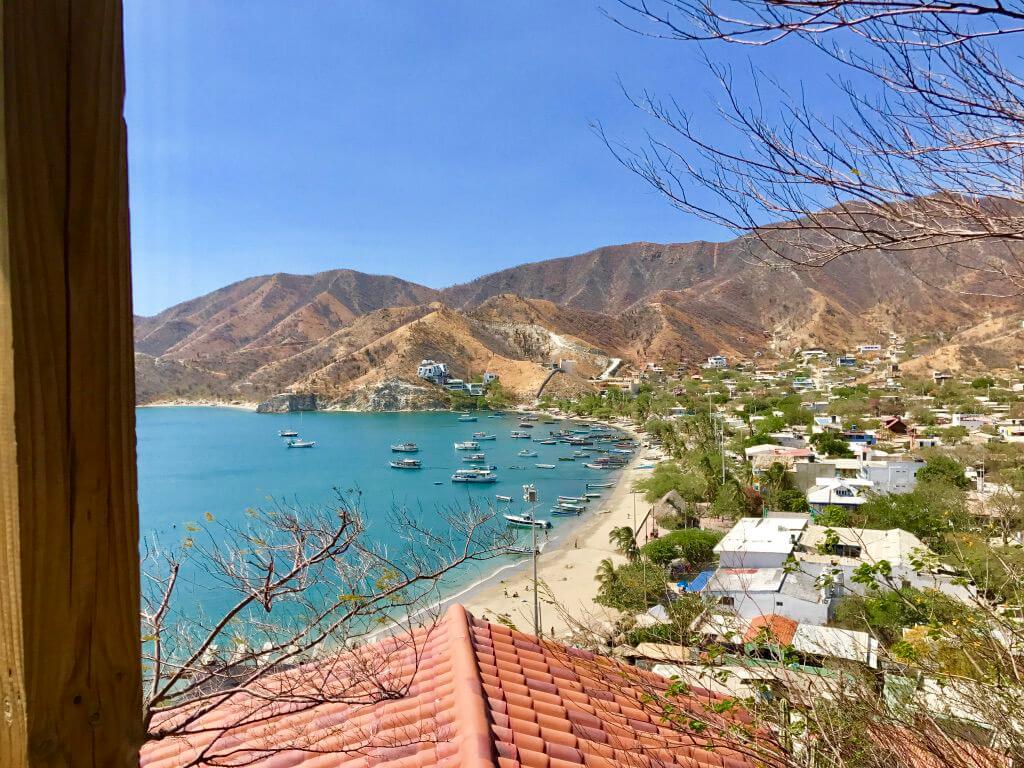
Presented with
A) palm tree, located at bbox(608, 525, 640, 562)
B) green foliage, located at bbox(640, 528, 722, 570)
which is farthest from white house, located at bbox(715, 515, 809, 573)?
palm tree, located at bbox(608, 525, 640, 562)

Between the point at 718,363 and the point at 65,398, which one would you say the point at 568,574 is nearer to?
the point at 65,398

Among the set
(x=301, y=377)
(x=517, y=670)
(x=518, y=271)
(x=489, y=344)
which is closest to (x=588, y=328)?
(x=489, y=344)

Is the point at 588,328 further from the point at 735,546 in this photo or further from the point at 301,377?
the point at 735,546

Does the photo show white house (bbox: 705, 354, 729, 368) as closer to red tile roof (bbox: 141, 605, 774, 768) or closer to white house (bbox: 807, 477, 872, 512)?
white house (bbox: 807, 477, 872, 512)

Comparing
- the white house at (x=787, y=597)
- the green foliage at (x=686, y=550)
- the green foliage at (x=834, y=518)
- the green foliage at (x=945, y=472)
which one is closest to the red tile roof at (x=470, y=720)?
the white house at (x=787, y=597)

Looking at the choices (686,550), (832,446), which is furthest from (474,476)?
(686,550)

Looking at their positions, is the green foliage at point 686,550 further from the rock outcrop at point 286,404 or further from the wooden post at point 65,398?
the rock outcrop at point 286,404
